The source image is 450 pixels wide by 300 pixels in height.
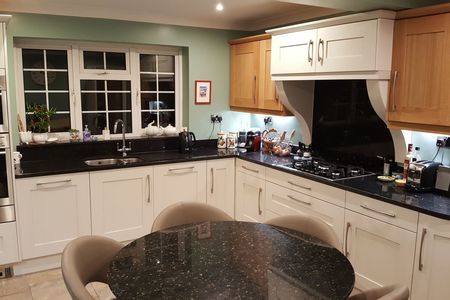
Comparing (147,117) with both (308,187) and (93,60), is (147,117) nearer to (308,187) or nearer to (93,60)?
(93,60)

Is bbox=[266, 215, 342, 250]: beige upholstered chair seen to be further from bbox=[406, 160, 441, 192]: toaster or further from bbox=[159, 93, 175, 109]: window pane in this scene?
bbox=[159, 93, 175, 109]: window pane

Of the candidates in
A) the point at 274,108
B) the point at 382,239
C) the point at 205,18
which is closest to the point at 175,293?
the point at 382,239

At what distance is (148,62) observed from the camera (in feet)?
14.3

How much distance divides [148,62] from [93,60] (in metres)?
0.59

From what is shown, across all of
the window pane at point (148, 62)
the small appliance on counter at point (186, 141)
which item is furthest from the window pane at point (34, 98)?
→ the small appliance on counter at point (186, 141)

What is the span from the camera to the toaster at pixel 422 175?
2.71 metres

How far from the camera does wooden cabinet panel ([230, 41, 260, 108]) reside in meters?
4.19

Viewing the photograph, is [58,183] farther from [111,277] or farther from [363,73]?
[363,73]

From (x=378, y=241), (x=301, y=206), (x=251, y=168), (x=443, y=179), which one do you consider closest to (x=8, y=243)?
(x=251, y=168)

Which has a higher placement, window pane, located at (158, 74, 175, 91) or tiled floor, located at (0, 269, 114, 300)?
window pane, located at (158, 74, 175, 91)

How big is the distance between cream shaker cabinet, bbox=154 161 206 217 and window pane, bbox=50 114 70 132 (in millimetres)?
1057

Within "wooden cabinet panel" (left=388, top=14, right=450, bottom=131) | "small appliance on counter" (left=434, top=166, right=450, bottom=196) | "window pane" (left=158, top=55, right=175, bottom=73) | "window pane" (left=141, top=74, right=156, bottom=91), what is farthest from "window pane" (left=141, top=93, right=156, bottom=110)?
"small appliance on counter" (left=434, top=166, right=450, bottom=196)

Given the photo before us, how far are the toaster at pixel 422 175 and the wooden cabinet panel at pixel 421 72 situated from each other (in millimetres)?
293

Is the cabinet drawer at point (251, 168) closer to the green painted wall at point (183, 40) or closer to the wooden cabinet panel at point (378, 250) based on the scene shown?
the green painted wall at point (183, 40)
